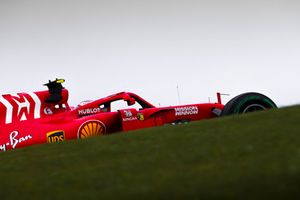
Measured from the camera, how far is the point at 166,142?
14.4 ft

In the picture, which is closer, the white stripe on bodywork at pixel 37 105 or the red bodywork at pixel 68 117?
the red bodywork at pixel 68 117

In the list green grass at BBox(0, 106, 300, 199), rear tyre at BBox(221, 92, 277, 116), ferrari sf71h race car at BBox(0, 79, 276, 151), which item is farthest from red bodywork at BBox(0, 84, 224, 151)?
green grass at BBox(0, 106, 300, 199)

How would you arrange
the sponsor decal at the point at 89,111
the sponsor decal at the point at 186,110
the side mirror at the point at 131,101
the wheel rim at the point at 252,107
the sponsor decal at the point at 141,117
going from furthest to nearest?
the side mirror at the point at 131,101 → the sponsor decal at the point at 186,110 → the sponsor decal at the point at 89,111 → the sponsor decal at the point at 141,117 → the wheel rim at the point at 252,107

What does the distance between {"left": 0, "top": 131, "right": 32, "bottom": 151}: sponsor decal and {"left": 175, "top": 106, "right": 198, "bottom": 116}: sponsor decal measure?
3.15 m

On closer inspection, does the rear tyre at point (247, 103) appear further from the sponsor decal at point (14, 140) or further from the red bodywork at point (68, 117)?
the sponsor decal at point (14, 140)

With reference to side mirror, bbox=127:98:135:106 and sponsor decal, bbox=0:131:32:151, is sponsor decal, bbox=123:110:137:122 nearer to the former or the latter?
side mirror, bbox=127:98:135:106

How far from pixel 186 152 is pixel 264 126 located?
3.88ft

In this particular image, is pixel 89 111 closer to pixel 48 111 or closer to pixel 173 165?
pixel 48 111

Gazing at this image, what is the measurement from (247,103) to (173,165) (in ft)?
18.3

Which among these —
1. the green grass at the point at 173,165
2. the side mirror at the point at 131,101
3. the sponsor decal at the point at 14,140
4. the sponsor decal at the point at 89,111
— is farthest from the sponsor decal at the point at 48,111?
the green grass at the point at 173,165

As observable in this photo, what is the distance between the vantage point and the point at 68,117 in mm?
9320

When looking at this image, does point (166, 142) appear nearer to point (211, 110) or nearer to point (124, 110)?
point (124, 110)

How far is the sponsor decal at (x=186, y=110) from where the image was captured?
991 cm

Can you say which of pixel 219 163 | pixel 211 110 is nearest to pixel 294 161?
pixel 219 163
